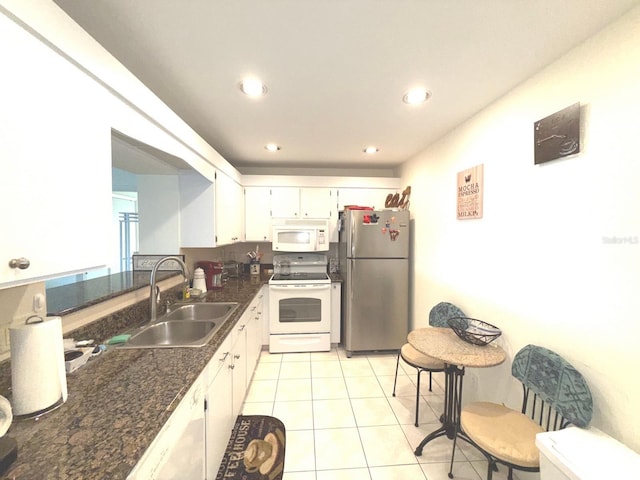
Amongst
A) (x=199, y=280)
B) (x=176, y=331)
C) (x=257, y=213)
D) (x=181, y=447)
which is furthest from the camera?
(x=257, y=213)

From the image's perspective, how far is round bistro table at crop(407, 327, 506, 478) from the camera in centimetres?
150

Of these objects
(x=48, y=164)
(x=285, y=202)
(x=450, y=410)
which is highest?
(x=285, y=202)

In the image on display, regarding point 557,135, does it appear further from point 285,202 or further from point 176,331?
point 285,202

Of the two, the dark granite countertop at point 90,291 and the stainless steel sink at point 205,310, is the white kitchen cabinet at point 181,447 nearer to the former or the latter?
the dark granite countertop at point 90,291

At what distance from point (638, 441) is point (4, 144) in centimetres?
234

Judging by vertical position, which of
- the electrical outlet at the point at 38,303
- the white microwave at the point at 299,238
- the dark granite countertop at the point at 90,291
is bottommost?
the dark granite countertop at the point at 90,291

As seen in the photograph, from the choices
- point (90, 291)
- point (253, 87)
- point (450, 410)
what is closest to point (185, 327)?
point (90, 291)

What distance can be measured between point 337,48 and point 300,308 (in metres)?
2.59

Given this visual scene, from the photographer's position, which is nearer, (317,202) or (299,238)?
(299,238)

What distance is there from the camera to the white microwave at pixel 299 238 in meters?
3.37

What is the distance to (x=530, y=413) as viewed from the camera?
1524mm

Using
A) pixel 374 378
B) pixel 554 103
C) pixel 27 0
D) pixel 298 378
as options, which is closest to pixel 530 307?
pixel 554 103

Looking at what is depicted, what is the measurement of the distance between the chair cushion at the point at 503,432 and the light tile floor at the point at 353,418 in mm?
487

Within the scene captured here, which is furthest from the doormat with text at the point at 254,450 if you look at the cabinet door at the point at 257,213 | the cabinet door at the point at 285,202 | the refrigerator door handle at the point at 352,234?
the cabinet door at the point at 285,202
